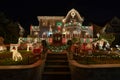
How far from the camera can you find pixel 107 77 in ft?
47.0

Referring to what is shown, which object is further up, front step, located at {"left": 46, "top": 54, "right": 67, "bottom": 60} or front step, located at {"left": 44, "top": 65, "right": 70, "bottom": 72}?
front step, located at {"left": 46, "top": 54, "right": 67, "bottom": 60}

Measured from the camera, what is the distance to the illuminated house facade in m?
53.6

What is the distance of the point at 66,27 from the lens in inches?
2188

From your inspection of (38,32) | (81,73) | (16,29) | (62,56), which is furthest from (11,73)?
(38,32)

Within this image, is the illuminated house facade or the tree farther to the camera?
the illuminated house facade

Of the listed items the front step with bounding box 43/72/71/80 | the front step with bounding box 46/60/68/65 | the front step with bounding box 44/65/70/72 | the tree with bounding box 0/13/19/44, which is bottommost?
the front step with bounding box 43/72/71/80

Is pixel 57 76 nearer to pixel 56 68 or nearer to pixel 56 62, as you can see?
pixel 56 68

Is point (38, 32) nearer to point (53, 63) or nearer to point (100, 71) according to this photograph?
point (53, 63)

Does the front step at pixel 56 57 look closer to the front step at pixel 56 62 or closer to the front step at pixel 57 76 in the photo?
the front step at pixel 56 62

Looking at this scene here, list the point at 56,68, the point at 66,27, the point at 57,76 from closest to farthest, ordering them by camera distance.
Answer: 1. the point at 57,76
2. the point at 56,68
3. the point at 66,27

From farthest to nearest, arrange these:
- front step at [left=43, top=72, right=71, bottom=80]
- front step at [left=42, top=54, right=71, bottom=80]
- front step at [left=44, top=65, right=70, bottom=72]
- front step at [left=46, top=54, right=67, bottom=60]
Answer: front step at [left=46, top=54, right=67, bottom=60], front step at [left=44, top=65, right=70, bottom=72], front step at [left=42, top=54, right=71, bottom=80], front step at [left=43, top=72, right=71, bottom=80]

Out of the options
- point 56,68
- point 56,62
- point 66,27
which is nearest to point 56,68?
point 56,68

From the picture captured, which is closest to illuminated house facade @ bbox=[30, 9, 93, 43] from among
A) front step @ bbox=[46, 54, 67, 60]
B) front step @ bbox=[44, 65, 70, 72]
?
front step @ bbox=[46, 54, 67, 60]

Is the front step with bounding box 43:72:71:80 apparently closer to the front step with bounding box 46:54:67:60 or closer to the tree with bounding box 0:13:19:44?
the front step with bounding box 46:54:67:60
